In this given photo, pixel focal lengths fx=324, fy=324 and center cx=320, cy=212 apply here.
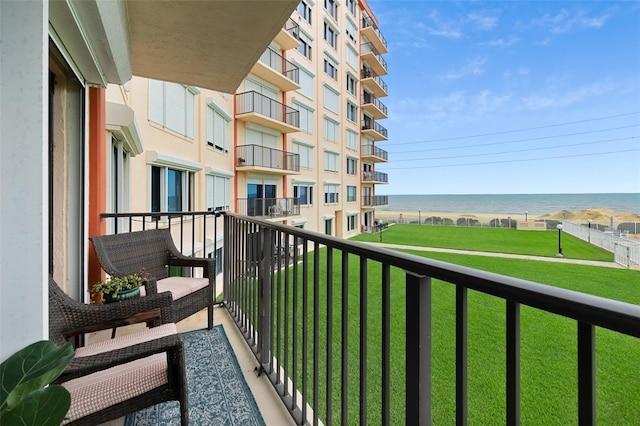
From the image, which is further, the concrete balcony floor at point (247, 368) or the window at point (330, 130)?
the window at point (330, 130)

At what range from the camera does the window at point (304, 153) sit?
52.0 feet

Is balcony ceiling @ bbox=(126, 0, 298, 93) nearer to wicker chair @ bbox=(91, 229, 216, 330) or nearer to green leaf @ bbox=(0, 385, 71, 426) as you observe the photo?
wicker chair @ bbox=(91, 229, 216, 330)

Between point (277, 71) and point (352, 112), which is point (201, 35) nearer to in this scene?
point (277, 71)

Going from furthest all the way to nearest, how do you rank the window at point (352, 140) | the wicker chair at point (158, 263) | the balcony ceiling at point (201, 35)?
1. the window at point (352, 140)
2. the wicker chair at point (158, 263)
3. the balcony ceiling at point (201, 35)

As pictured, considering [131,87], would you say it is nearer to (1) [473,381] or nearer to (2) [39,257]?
(2) [39,257]

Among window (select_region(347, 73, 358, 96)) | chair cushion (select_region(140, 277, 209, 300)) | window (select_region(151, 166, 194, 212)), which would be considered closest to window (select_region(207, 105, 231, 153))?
window (select_region(151, 166, 194, 212))

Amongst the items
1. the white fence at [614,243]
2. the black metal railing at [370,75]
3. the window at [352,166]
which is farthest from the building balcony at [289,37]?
the white fence at [614,243]

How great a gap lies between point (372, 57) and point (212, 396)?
79.7 feet

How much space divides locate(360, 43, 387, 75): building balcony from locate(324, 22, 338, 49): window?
369 centimetres

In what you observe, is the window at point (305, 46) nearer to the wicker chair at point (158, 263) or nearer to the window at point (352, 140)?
the window at point (352, 140)

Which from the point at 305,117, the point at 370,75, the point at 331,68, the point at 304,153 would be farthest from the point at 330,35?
the point at 304,153

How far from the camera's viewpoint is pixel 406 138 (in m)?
61.0

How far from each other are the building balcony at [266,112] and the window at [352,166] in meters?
7.40

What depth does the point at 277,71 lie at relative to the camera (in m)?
13.1
